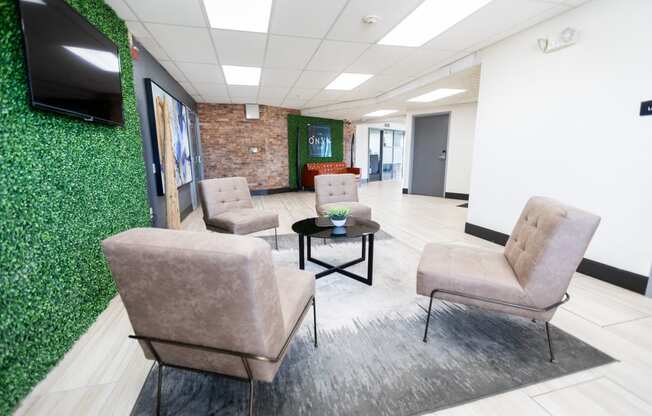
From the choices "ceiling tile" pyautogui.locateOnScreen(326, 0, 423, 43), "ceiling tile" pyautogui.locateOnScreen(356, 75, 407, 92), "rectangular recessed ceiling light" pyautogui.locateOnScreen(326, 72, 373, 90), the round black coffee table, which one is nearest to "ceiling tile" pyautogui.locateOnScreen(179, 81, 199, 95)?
"rectangular recessed ceiling light" pyautogui.locateOnScreen(326, 72, 373, 90)

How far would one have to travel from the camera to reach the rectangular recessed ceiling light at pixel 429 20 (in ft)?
8.93

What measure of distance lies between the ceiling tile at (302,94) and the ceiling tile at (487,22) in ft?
10.0

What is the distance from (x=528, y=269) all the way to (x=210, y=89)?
21.3 feet

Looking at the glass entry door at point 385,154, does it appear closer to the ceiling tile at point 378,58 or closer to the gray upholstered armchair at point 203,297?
the ceiling tile at point 378,58

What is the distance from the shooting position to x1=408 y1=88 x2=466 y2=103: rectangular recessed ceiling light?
18.7 feet

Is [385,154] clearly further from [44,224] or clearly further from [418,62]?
[44,224]

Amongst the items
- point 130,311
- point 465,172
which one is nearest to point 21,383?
point 130,311

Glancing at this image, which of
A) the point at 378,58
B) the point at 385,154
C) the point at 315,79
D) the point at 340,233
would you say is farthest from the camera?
the point at 385,154

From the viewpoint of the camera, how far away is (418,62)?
435 cm

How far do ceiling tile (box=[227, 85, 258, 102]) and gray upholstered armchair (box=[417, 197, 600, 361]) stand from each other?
5460mm

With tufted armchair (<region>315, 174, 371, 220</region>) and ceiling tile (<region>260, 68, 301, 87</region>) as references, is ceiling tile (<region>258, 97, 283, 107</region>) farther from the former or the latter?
tufted armchair (<region>315, 174, 371, 220</region>)

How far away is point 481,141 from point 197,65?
4460mm

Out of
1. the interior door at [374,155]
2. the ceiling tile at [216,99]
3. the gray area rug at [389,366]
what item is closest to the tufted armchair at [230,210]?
the gray area rug at [389,366]

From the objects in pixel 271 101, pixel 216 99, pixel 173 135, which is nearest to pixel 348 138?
pixel 271 101
